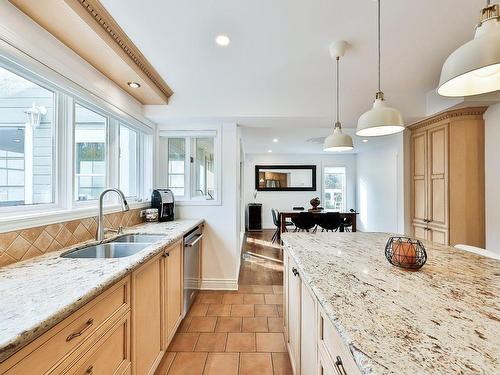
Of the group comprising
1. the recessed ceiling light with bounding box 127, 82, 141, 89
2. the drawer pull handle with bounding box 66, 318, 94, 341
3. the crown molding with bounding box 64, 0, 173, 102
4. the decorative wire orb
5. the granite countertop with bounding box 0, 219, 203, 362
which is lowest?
the drawer pull handle with bounding box 66, 318, 94, 341

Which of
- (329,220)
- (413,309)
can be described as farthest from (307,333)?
(329,220)

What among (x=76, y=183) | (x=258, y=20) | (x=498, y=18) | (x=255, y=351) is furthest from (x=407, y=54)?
(x=76, y=183)

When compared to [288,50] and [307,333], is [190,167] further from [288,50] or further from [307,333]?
[307,333]

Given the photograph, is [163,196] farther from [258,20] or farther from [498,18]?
[498,18]

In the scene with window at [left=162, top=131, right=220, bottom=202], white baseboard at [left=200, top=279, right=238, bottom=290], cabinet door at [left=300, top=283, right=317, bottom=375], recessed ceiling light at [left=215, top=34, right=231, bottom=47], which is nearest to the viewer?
cabinet door at [left=300, top=283, right=317, bottom=375]

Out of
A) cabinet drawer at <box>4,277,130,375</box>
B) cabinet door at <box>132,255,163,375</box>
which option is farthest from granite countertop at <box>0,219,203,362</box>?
cabinet door at <box>132,255,163,375</box>

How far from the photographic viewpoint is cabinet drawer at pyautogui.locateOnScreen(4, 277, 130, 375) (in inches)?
29.2

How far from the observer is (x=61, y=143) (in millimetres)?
1812

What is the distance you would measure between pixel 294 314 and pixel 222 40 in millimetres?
2327

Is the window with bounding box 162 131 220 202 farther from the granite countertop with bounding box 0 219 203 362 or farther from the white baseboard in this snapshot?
the granite countertop with bounding box 0 219 203 362

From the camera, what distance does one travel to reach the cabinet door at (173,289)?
1.92 meters

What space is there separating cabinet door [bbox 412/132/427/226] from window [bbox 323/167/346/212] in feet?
13.6

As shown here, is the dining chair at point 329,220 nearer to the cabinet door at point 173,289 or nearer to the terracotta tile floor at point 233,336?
the terracotta tile floor at point 233,336

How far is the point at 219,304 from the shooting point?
2840mm
